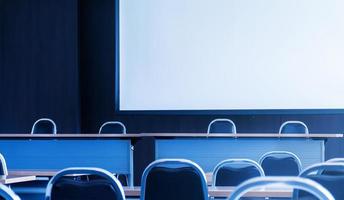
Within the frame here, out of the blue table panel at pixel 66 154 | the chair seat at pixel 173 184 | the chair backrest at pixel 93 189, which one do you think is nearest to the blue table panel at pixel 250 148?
the blue table panel at pixel 66 154

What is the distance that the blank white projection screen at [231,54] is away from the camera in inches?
279

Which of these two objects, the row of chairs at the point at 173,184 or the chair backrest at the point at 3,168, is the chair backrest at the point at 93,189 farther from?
the chair backrest at the point at 3,168

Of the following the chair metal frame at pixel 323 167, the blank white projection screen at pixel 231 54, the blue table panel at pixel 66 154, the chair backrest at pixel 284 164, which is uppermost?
the blank white projection screen at pixel 231 54

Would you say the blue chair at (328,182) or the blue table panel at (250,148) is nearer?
the blue chair at (328,182)

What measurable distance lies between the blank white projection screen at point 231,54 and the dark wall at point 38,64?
771 millimetres

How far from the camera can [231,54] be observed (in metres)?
7.30

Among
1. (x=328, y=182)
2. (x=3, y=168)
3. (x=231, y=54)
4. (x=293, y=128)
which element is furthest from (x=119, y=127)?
(x=328, y=182)

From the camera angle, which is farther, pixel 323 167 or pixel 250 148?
pixel 250 148

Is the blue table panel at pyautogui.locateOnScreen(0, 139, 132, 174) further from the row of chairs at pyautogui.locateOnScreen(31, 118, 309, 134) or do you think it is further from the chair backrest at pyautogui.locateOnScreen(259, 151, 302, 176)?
the chair backrest at pyautogui.locateOnScreen(259, 151, 302, 176)

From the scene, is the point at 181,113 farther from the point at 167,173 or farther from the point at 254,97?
the point at 167,173

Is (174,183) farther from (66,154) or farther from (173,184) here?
(66,154)

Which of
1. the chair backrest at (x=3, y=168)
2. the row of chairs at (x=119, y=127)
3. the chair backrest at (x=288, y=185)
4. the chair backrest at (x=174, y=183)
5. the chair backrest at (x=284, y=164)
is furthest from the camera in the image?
the row of chairs at (x=119, y=127)

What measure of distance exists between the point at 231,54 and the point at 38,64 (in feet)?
9.42

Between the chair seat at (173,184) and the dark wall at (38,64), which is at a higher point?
the dark wall at (38,64)
